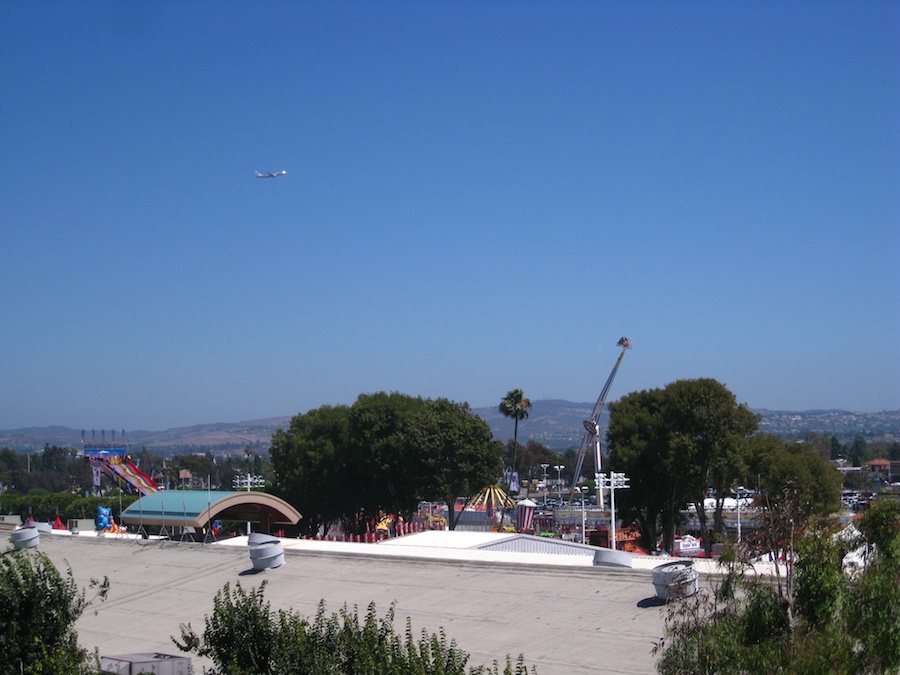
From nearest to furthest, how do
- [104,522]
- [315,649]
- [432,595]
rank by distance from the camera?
[315,649]
[432,595]
[104,522]

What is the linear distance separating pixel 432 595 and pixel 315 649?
1214 centimetres

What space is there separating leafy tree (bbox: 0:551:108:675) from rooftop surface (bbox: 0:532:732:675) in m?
6.98

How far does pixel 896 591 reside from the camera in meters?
10.3

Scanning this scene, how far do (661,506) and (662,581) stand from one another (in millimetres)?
39890

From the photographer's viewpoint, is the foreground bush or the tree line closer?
the foreground bush

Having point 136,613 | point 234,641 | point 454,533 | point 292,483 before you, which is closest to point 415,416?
point 292,483

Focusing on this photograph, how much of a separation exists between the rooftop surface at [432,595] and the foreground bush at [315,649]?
5.67 meters

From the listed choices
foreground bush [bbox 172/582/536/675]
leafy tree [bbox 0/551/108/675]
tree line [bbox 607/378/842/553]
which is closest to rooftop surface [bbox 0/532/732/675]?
foreground bush [bbox 172/582/536/675]

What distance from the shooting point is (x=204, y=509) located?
4016 cm

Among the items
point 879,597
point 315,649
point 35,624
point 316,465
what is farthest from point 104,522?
point 879,597

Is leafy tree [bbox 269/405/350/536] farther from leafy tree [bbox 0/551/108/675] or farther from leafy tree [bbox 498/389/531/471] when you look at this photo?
leafy tree [bbox 0/551/108/675]

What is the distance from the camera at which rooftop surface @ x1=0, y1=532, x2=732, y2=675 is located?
1916cm

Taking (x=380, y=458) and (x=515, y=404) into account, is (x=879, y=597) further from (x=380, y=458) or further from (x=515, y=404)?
(x=515, y=404)

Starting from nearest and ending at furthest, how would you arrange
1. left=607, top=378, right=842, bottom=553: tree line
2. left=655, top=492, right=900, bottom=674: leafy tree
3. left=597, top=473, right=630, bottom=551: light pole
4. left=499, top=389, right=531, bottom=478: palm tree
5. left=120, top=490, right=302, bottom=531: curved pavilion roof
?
1. left=655, top=492, right=900, bottom=674: leafy tree
2. left=120, top=490, right=302, bottom=531: curved pavilion roof
3. left=597, top=473, right=630, bottom=551: light pole
4. left=607, top=378, right=842, bottom=553: tree line
5. left=499, top=389, right=531, bottom=478: palm tree
